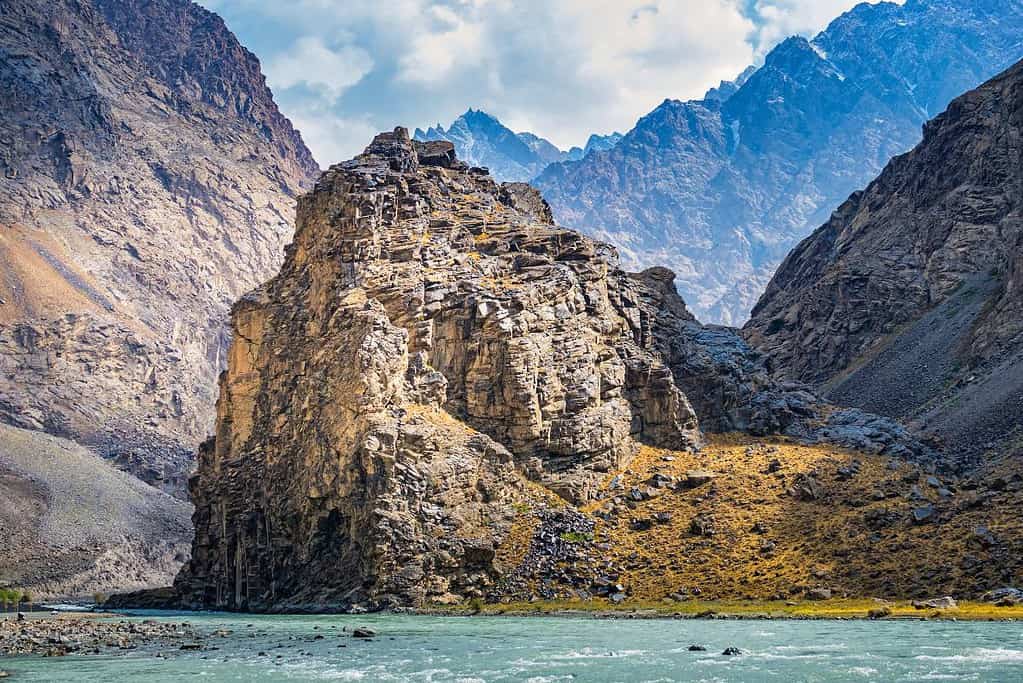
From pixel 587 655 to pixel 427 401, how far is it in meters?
60.5

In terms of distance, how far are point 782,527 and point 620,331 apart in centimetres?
3921

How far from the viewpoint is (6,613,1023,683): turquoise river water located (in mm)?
61875

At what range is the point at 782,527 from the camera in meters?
118

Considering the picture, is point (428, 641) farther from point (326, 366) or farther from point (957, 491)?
point (957, 491)

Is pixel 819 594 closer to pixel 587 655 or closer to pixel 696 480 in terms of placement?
pixel 696 480

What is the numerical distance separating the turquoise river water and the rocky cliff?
79.6 feet

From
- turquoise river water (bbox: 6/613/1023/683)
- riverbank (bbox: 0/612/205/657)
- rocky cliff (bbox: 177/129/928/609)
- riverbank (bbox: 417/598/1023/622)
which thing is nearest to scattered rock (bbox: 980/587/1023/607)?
riverbank (bbox: 417/598/1023/622)

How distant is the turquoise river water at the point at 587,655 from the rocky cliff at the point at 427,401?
24.3 metres

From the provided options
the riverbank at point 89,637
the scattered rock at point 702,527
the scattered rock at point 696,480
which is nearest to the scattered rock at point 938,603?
the scattered rock at point 702,527

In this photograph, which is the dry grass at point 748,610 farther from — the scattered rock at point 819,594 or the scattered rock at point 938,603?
the scattered rock at point 819,594

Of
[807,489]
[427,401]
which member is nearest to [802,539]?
[807,489]

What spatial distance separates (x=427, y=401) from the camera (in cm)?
12888

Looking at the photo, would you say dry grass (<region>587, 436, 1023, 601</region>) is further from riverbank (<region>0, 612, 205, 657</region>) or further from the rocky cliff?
riverbank (<region>0, 612, 205, 657</region>)

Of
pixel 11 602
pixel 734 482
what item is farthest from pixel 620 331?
pixel 11 602
